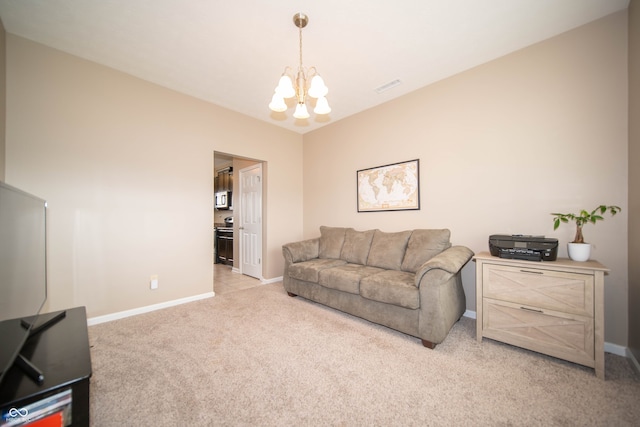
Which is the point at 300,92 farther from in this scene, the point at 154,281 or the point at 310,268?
the point at 154,281

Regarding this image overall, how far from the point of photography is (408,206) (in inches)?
125

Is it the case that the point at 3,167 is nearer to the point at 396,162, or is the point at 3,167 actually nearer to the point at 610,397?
the point at 396,162

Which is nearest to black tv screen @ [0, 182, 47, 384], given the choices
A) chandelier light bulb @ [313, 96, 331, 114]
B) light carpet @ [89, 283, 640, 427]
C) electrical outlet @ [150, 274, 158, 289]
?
light carpet @ [89, 283, 640, 427]

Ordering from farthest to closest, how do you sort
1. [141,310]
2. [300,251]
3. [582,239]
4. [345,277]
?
[300,251] < [141,310] < [345,277] < [582,239]

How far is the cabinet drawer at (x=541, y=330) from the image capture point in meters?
1.67

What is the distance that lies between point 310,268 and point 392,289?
1.12 m

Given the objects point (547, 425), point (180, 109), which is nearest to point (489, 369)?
point (547, 425)

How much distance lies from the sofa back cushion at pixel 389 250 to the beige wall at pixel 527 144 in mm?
311

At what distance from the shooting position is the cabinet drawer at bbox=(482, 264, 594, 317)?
1.67 meters

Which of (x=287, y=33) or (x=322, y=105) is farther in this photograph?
(x=287, y=33)

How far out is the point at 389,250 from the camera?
9.62ft

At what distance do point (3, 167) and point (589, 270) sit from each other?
4.68 metres

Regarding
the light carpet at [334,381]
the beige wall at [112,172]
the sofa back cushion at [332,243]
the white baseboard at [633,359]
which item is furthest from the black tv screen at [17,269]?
the white baseboard at [633,359]

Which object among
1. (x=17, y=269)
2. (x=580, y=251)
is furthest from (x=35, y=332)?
(x=580, y=251)
